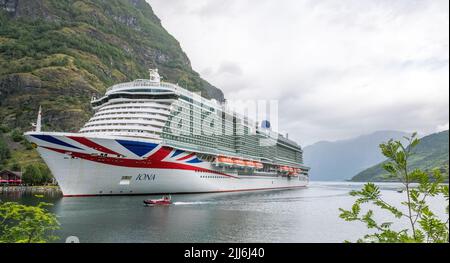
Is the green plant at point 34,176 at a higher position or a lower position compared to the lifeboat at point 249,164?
lower

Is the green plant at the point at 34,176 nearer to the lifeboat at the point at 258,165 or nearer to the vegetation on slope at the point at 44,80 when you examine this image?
the vegetation on slope at the point at 44,80

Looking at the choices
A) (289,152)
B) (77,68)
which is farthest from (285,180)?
(77,68)

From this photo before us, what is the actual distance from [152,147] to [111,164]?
6515 millimetres

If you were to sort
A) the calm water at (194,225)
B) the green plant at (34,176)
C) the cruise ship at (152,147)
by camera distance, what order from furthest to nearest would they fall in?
the green plant at (34,176)
the cruise ship at (152,147)
the calm water at (194,225)

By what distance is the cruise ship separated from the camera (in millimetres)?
49750

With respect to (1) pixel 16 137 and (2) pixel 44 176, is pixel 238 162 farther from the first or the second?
(1) pixel 16 137

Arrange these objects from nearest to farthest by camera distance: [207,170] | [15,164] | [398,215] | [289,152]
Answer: [398,215] < [207,170] < [15,164] < [289,152]

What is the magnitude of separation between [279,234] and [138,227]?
1066 cm

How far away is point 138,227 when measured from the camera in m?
28.2

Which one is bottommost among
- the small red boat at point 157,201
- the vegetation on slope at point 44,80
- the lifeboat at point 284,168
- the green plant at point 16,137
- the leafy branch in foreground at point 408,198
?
the small red boat at point 157,201

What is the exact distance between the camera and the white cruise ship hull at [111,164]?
4928cm

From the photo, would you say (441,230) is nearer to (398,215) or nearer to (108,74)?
(398,215)

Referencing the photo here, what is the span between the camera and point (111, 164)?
51.0 metres

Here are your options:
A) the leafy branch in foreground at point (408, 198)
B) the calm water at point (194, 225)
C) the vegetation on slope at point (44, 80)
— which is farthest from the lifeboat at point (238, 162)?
the leafy branch in foreground at point (408, 198)
